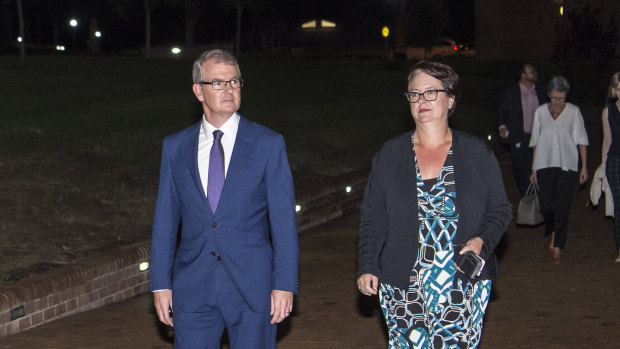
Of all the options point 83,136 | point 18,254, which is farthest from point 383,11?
point 18,254

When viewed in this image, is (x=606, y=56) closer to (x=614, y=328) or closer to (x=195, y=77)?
(x=614, y=328)

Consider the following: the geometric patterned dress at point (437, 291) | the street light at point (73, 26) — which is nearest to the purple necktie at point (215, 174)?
the geometric patterned dress at point (437, 291)

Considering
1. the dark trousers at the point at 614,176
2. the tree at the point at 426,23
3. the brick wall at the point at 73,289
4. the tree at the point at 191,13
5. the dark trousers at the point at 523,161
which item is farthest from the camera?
the tree at the point at 426,23

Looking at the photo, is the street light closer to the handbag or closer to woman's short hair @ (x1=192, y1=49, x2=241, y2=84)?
the handbag

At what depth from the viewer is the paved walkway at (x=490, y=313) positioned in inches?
291

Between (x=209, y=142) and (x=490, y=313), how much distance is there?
441 cm

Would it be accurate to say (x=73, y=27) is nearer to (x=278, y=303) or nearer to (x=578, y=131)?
(x=578, y=131)

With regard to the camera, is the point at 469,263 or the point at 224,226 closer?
the point at 469,263

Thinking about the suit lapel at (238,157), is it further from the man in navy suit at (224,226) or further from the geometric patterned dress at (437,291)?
the geometric patterned dress at (437,291)

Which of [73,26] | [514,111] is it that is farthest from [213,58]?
[73,26]

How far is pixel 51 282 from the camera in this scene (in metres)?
8.02

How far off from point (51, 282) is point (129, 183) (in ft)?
13.2

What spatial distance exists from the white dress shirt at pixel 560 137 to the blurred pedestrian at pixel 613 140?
24cm

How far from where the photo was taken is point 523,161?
1205cm
